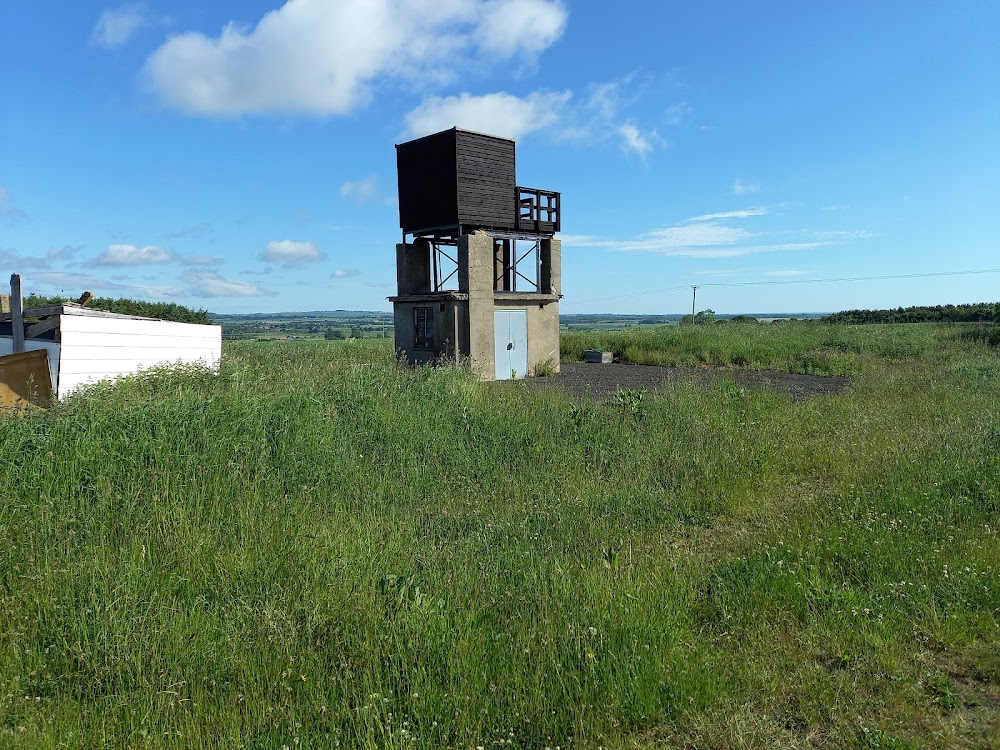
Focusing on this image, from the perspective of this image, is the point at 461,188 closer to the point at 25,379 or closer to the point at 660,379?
the point at 660,379

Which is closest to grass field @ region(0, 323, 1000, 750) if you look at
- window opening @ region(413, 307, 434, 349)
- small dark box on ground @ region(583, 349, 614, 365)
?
window opening @ region(413, 307, 434, 349)

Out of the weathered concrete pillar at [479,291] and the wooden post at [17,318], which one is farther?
the weathered concrete pillar at [479,291]

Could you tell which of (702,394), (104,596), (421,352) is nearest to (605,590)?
(104,596)

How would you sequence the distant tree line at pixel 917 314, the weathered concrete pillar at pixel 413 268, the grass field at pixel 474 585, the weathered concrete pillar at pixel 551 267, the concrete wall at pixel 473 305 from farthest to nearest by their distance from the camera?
1. the distant tree line at pixel 917 314
2. the weathered concrete pillar at pixel 551 267
3. the weathered concrete pillar at pixel 413 268
4. the concrete wall at pixel 473 305
5. the grass field at pixel 474 585

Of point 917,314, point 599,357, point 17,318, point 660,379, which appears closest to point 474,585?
point 17,318

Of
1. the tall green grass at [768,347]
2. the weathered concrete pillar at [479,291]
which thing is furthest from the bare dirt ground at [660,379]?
the weathered concrete pillar at [479,291]

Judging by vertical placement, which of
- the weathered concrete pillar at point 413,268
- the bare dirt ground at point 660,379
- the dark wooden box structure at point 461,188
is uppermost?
the dark wooden box structure at point 461,188

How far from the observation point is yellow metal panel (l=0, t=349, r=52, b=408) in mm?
9531

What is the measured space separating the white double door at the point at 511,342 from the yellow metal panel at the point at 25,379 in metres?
13.5

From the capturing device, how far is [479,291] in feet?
66.5

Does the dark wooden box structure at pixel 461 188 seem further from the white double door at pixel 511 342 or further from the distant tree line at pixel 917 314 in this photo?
the distant tree line at pixel 917 314

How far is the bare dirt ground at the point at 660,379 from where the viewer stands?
17.2 meters

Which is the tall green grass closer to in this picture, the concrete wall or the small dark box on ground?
the small dark box on ground

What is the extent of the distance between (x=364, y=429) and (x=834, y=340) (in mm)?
27758
